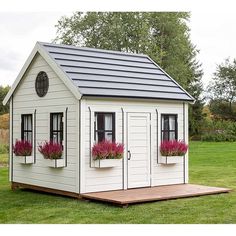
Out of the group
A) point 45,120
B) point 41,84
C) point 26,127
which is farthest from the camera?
point 26,127

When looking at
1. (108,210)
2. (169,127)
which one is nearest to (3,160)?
(169,127)

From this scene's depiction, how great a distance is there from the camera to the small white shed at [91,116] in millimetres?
9711

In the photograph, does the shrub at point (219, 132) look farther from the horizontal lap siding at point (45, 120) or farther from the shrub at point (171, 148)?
the horizontal lap siding at point (45, 120)

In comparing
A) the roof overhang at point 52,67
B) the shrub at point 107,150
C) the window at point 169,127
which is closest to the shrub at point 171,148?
the window at point 169,127

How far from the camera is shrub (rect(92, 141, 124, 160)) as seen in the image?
953cm

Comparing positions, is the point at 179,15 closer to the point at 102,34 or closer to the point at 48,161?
the point at 102,34

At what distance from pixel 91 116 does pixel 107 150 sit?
722 millimetres

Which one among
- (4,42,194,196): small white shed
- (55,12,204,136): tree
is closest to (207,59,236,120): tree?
(55,12,204,136): tree

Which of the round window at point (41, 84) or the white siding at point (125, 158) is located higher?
the round window at point (41, 84)

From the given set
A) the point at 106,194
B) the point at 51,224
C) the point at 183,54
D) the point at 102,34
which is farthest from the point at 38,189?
the point at 183,54

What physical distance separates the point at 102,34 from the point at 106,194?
1936cm

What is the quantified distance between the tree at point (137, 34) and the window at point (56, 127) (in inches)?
686

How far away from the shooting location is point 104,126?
9.95 metres

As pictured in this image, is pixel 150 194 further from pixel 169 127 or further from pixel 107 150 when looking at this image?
pixel 169 127
